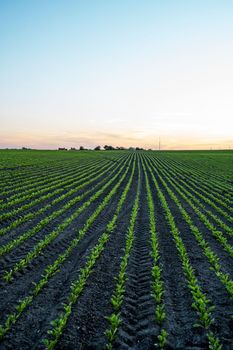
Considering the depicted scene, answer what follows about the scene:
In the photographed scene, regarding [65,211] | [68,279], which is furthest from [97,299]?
[65,211]

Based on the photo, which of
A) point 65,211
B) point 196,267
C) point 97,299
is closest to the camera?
point 97,299

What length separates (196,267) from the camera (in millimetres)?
9219

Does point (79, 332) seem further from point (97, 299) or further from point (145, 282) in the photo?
point (145, 282)

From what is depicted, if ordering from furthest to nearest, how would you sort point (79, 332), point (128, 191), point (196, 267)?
point (128, 191) → point (196, 267) → point (79, 332)

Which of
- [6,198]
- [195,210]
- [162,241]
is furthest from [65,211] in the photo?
[195,210]

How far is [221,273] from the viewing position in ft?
28.2

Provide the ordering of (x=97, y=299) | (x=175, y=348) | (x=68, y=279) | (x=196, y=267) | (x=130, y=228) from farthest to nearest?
(x=130, y=228) < (x=196, y=267) < (x=68, y=279) < (x=97, y=299) < (x=175, y=348)

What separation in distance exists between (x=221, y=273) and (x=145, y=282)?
2386 mm

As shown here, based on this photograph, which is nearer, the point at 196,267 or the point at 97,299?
the point at 97,299

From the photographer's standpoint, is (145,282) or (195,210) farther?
(195,210)

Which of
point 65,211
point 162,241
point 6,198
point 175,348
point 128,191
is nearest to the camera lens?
point 175,348

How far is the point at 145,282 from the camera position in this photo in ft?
26.8

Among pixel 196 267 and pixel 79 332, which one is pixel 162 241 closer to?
pixel 196 267

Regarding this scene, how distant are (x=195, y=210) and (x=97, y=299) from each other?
11107mm
